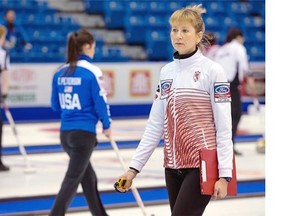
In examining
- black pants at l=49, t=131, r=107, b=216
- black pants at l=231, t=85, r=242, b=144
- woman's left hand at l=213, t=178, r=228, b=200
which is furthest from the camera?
black pants at l=231, t=85, r=242, b=144

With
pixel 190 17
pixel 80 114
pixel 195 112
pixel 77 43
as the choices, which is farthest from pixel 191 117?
pixel 77 43

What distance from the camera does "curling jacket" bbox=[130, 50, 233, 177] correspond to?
3605 millimetres

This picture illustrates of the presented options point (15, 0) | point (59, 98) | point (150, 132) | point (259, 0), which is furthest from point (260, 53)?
point (150, 132)

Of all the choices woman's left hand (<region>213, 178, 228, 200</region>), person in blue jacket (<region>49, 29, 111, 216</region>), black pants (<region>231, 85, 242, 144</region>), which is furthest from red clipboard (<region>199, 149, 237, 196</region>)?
black pants (<region>231, 85, 242, 144</region>)

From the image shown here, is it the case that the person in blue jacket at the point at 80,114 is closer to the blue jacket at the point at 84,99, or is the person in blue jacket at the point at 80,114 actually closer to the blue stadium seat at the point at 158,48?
the blue jacket at the point at 84,99

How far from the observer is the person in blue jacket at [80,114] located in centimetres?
552

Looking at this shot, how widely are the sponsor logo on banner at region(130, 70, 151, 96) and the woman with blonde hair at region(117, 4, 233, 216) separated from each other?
37.8 ft

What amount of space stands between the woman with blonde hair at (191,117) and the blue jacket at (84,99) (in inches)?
69.2

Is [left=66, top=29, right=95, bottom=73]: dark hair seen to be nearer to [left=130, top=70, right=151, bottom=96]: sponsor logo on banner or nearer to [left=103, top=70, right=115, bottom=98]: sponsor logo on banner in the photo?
[left=103, top=70, right=115, bottom=98]: sponsor logo on banner

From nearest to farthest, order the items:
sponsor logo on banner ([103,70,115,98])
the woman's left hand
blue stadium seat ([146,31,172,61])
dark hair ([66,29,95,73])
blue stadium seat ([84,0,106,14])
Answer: the woman's left hand
dark hair ([66,29,95,73])
sponsor logo on banner ([103,70,115,98])
blue stadium seat ([146,31,172,61])
blue stadium seat ([84,0,106,14])

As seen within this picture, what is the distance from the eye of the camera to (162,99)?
3828 millimetres

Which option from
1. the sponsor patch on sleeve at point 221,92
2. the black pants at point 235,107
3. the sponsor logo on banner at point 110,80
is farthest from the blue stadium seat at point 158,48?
the sponsor patch on sleeve at point 221,92

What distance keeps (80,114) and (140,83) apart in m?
9.89
